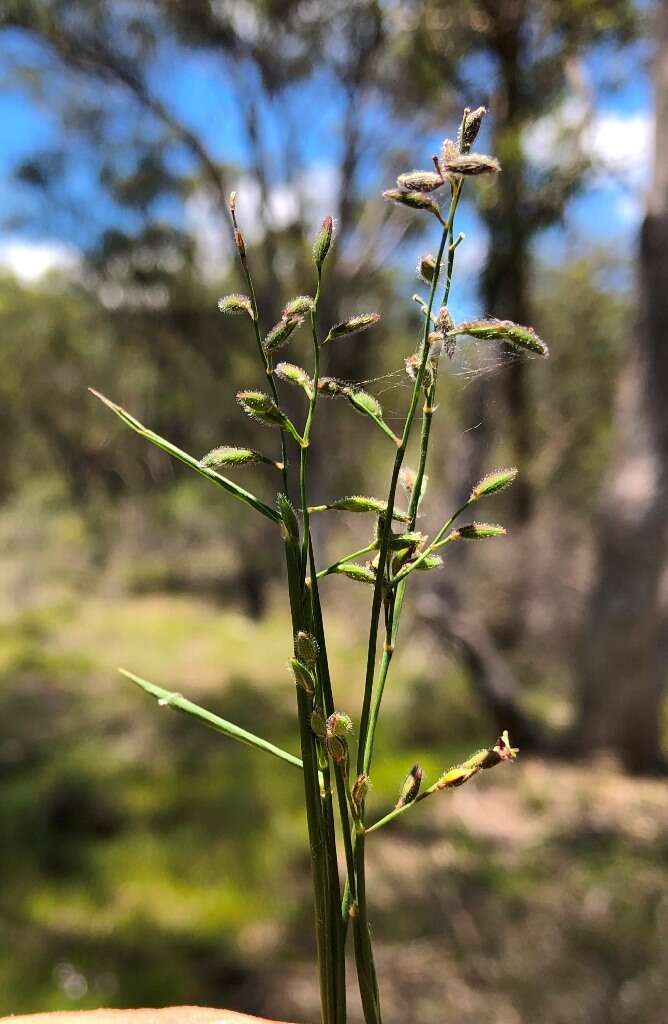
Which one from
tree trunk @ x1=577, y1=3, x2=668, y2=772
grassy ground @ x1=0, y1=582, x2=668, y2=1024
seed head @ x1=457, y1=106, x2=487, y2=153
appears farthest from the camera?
tree trunk @ x1=577, y1=3, x2=668, y2=772

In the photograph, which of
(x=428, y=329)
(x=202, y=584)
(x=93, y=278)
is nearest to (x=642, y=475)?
(x=428, y=329)

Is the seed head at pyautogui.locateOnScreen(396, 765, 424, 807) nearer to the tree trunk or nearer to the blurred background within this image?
the blurred background

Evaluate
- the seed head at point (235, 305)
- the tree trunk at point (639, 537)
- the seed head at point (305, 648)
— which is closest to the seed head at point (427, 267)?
the seed head at point (235, 305)

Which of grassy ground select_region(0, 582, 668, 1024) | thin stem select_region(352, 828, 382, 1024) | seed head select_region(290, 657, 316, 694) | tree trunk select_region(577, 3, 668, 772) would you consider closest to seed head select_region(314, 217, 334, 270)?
seed head select_region(290, 657, 316, 694)

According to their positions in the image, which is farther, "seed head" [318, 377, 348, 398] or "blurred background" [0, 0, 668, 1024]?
"blurred background" [0, 0, 668, 1024]

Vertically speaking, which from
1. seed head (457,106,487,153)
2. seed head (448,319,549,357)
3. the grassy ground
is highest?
the grassy ground

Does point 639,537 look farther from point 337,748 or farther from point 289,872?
point 337,748

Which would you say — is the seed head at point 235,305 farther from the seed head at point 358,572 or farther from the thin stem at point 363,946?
the thin stem at point 363,946
